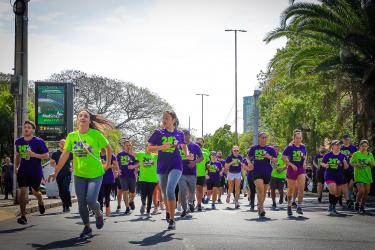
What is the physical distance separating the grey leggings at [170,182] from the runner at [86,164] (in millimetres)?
1487

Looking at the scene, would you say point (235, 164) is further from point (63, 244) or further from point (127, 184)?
point (63, 244)

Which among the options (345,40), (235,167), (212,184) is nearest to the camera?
(235,167)

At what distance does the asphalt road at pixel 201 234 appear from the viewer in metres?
8.17

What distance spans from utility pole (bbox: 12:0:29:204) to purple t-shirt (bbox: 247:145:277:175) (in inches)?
259

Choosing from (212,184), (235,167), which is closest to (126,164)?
(212,184)

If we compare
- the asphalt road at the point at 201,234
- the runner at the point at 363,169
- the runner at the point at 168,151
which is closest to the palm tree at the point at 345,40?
the runner at the point at 363,169

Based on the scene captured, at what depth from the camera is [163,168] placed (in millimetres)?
10578

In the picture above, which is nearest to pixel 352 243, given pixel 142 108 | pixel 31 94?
pixel 31 94

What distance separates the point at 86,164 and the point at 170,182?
1.90 m

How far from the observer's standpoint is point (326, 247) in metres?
8.07

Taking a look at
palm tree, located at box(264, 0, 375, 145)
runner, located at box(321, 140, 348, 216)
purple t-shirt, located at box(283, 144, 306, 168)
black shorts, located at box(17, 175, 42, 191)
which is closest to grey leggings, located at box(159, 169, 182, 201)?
black shorts, located at box(17, 175, 42, 191)

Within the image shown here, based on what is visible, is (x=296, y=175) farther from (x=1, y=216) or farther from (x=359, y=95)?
(x=359, y=95)

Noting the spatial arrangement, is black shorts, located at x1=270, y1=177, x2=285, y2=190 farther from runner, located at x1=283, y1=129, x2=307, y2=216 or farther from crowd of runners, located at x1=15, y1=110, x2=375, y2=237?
runner, located at x1=283, y1=129, x2=307, y2=216

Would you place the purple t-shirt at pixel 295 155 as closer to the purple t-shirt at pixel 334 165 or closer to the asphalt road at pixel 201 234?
the purple t-shirt at pixel 334 165
